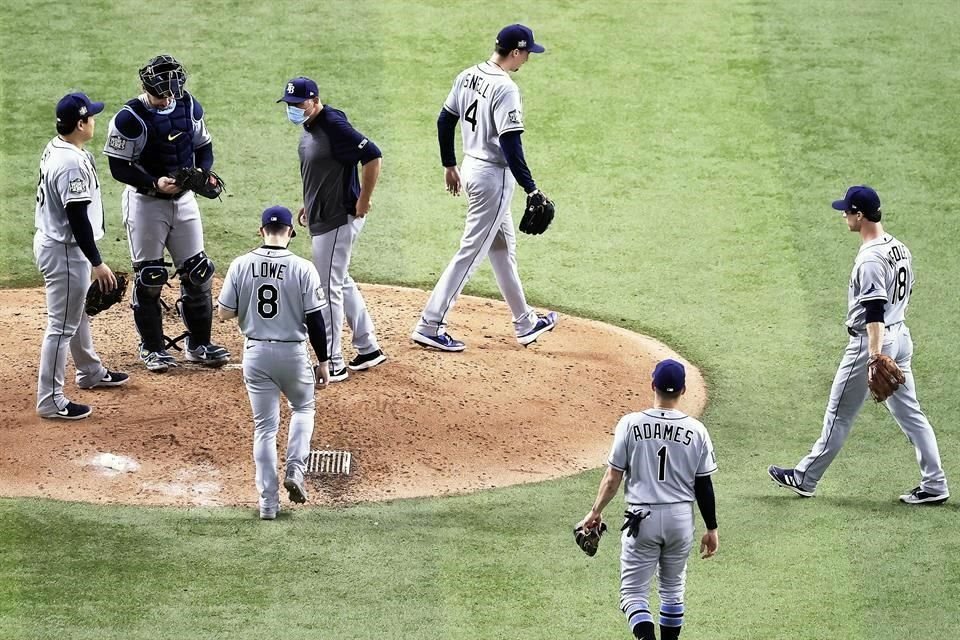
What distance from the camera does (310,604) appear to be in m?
6.34

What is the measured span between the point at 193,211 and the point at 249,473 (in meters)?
1.73

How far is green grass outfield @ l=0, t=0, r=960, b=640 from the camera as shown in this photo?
21.1ft

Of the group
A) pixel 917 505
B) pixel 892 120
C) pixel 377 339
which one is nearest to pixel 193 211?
pixel 377 339

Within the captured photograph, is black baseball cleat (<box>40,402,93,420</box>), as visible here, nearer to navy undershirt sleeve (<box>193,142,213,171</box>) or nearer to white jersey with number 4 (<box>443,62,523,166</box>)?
navy undershirt sleeve (<box>193,142,213,171</box>)

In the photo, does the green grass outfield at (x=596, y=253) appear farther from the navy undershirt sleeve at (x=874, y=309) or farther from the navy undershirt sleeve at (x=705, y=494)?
the navy undershirt sleeve at (x=874, y=309)

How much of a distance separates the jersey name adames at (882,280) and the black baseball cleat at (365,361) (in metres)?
2.84

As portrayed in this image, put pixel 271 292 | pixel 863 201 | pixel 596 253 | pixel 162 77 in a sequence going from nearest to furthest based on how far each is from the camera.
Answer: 1. pixel 271 292
2. pixel 863 201
3. pixel 162 77
4. pixel 596 253

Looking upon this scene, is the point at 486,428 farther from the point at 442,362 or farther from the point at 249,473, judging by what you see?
the point at 249,473

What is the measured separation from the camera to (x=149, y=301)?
28.5ft

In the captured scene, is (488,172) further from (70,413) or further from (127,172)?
(70,413)

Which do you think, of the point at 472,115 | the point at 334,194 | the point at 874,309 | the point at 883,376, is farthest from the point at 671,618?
the point at 472,115

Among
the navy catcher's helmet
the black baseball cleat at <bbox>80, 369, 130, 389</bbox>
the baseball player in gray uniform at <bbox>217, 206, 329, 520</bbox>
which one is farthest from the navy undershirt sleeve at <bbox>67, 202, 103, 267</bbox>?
the baseball player in gray uniform at <bbox>217, 206, 329, 520</bbox>

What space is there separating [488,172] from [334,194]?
1111 mm

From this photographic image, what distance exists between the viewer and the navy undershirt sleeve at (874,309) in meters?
7.26
